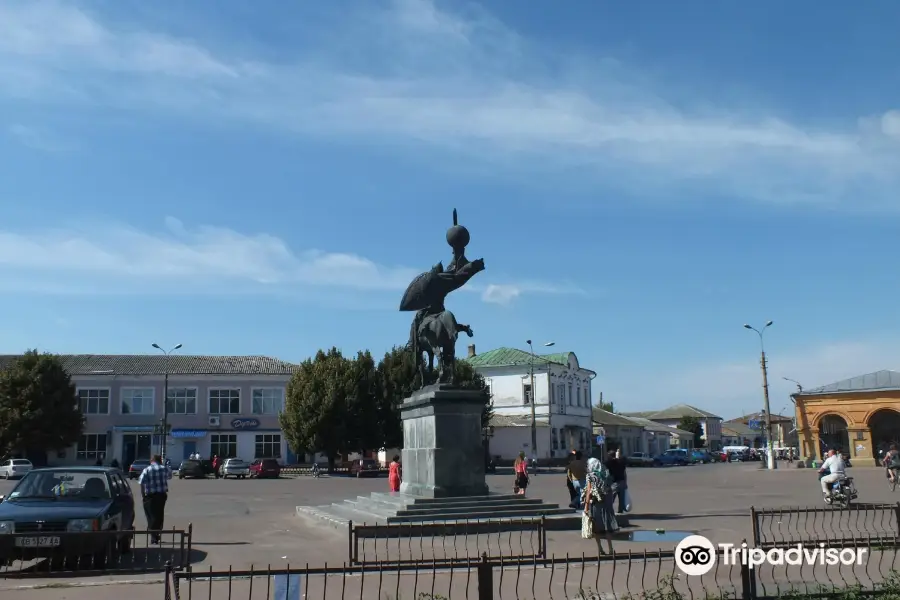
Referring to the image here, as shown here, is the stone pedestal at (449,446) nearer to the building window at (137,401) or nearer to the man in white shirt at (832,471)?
the man in white shirt at (832,471)

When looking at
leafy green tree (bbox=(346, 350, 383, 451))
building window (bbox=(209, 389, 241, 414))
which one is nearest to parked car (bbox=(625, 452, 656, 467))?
leafy green tree (bbox=(346, 350, 383, 451))

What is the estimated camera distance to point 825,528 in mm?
15727


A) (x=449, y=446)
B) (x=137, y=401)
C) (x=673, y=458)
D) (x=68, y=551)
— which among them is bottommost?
(x=673, y=458)

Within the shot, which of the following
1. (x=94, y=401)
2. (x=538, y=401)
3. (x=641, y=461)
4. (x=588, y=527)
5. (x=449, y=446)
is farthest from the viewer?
(x=641, y=461)

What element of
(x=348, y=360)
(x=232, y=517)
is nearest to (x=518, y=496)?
(x=232, y=517)

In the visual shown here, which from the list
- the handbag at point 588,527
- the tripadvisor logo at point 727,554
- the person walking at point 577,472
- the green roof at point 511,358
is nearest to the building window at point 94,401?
the green roof at point 511,358

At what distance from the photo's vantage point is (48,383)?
5334 centimetres

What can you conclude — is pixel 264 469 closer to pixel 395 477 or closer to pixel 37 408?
pixel 37 408

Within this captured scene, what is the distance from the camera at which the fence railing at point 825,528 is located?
30.4ft

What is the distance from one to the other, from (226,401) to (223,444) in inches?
123

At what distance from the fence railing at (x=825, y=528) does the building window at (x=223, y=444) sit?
48.8 metres

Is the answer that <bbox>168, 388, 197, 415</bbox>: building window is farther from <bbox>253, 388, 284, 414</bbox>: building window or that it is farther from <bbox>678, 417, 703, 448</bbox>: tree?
<bbox>678, 417, 703, 448</bbox>: tree

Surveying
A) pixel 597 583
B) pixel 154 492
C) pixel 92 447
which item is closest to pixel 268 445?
pixel 92 447

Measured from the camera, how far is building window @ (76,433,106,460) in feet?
195
